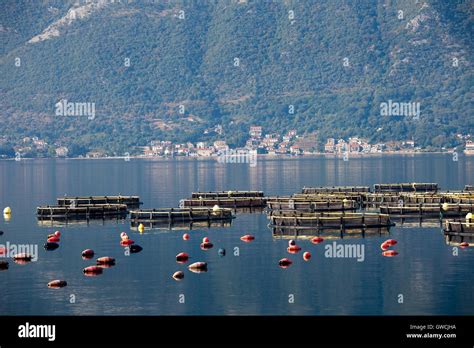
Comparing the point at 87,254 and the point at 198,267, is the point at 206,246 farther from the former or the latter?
the point at 198,267

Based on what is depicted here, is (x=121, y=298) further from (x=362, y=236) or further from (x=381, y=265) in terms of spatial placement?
(x=362, y=236)

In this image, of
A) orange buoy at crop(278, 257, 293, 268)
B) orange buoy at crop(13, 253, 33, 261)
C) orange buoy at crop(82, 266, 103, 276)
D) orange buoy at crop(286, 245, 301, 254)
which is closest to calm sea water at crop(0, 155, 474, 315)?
orange buoy at crop(278, 257, 293, 268)

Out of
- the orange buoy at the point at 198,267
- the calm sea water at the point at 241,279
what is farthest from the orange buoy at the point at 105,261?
the orange buoy at the point at 198,267

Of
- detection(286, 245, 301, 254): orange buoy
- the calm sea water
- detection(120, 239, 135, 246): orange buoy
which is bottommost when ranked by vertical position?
the calm sea water

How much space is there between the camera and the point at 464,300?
71500mm

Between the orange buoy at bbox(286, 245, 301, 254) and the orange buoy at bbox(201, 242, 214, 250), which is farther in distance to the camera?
the orange buoy at bbox(201, 242, 214, 250)

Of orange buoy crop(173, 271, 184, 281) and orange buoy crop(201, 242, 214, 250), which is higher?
orange buoy crop(201, 242, 214, 250)

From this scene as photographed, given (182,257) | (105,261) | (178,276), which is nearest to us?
(178,276)

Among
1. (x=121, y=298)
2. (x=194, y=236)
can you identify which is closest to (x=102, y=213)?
(x=194, y=236)

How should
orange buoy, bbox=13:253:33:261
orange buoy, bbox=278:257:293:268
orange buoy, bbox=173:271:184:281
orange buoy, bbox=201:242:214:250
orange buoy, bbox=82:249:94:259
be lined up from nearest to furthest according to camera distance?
orange buoy, bbox=173:271:184:281 → orange buoy, bbox=278:257:293:268 → orange buoy, bbox=13:253:33:261 → orange buoy, bbox=82:249:94:259 → orange buoy, bbox=201:242:214:250
